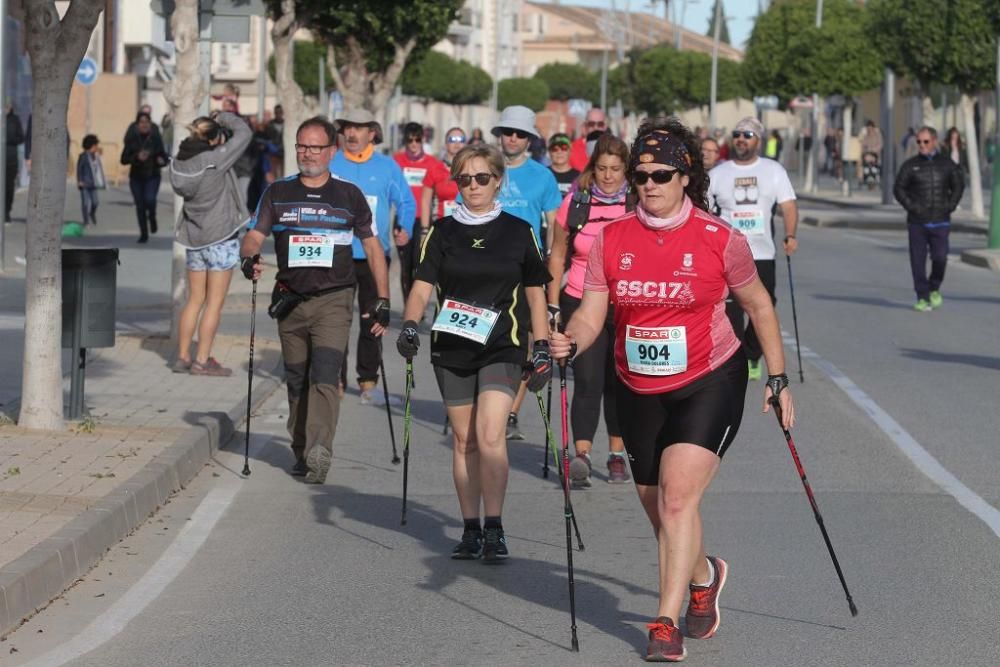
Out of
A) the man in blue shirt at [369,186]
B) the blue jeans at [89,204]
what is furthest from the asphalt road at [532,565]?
the blue jeans at [89,204]

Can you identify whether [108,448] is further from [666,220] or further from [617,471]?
[666,220]

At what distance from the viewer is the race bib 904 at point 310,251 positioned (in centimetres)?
1048

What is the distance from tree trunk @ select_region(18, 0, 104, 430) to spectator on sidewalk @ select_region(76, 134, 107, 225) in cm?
2023

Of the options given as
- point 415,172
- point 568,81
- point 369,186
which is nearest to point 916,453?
point 369,186

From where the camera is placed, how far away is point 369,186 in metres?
13.5

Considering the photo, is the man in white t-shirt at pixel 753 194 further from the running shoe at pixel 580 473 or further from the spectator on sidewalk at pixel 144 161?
the spectator on sidewalk at pixel 144 161

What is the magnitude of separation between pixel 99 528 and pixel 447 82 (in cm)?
8505

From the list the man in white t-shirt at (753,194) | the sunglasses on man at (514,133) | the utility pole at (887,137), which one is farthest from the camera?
the utility pole at (887,137)

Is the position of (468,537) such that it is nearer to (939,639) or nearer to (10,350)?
(939,639)

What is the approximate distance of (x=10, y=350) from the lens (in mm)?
15188

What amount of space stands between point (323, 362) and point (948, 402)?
5.07 m

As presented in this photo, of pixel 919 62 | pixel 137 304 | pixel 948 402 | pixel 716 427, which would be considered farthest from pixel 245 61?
pixel 716 427

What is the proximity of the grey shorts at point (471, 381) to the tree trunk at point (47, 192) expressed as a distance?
3.34 m

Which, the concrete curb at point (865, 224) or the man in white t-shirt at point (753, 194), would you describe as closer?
the man in white t-shirt at point (753, 194)
